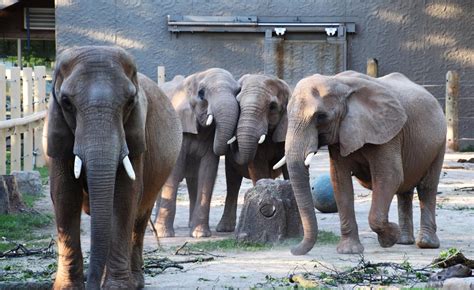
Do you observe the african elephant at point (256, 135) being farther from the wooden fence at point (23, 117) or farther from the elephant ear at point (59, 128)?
the elephant ear at point (59, 128)

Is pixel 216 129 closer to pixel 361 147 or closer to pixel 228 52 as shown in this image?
pixel 361 147

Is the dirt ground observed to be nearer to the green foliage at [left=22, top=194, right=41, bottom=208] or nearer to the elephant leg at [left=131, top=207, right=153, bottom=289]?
the elephant leg at [left=131, top=207, right=153, bottom=289]

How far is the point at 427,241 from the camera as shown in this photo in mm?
11633

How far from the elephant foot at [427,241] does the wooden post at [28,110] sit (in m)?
9.31

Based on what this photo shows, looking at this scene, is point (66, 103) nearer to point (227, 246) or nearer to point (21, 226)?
point (227, 246)

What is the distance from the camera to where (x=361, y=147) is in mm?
11266

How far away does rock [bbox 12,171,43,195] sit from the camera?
16344mm

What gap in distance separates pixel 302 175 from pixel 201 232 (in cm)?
226

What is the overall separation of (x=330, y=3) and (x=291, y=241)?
1588 centimetres

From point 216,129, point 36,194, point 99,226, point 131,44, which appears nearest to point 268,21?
point 131,44

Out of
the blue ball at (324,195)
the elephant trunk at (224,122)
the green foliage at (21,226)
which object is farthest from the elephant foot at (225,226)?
the green foliage at (21,226)

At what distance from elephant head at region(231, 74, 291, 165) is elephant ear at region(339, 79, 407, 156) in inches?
72.8

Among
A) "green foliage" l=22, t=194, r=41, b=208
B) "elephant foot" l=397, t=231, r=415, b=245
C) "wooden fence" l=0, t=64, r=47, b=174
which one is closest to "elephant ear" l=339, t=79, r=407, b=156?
"elephant foot" l=397, t=231, r=415, b=245

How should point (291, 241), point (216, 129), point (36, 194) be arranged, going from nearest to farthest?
point (291, 241) → point (216, 129) → point (36, 194)
